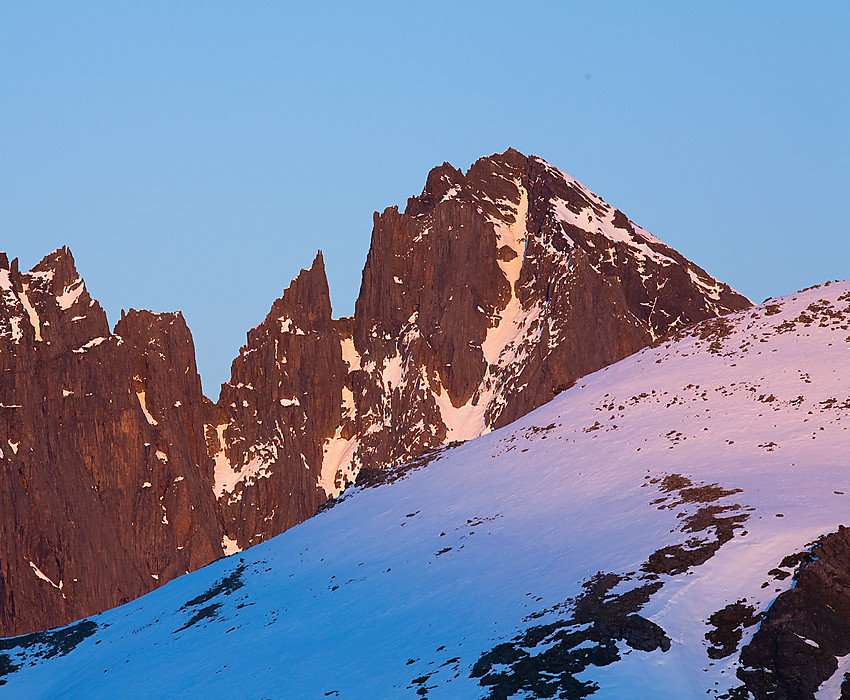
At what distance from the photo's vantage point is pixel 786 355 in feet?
175

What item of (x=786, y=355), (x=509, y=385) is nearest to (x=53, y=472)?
(x=509, y=385)

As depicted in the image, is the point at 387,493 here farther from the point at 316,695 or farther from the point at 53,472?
the point at 53,472

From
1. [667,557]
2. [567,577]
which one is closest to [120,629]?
[567,577]

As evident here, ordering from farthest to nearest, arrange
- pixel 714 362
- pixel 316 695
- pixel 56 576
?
pixel 56 576
pixel 714 362
pixel 316 695

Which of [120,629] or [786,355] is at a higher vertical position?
[786,355]

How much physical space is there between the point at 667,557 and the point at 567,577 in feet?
A: 11.0

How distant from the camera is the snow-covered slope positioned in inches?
1228

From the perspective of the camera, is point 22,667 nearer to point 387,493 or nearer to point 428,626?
point 387,493

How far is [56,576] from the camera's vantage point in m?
191

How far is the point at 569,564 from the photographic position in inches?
1503

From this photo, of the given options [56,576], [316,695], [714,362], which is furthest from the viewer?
[56,576]

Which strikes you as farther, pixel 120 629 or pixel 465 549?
pixel 120 629

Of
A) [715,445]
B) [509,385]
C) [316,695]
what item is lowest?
[316,695]

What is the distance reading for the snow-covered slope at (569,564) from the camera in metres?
31.2
